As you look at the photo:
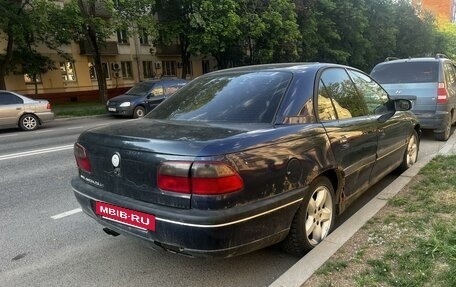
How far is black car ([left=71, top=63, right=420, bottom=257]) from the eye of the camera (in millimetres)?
2521

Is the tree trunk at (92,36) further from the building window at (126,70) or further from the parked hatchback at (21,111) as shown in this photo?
the building window at (126,70)

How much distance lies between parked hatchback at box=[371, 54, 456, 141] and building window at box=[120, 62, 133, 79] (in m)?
25.4

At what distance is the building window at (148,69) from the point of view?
32281mm

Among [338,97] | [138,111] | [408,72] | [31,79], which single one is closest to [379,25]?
[138,111]

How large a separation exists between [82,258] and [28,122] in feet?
37.7

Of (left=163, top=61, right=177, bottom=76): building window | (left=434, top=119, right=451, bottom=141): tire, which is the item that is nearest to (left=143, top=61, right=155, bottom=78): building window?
(left=163, top=61, right=177, bottom=76): building window

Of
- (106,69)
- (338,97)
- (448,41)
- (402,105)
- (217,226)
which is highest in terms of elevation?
(448,41)

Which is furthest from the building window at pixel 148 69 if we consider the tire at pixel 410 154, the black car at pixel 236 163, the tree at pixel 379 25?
the black car at pixel 236 163

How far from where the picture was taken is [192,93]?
3801mm

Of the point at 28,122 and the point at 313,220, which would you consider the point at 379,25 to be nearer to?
the point at 28,122

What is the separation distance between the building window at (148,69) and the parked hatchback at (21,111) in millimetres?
19045

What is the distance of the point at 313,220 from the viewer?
329 cm

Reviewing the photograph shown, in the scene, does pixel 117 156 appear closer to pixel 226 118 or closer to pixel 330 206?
pixel 226 118

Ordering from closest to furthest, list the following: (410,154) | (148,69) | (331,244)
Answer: (331,244)
(410,154)
(148,69)
